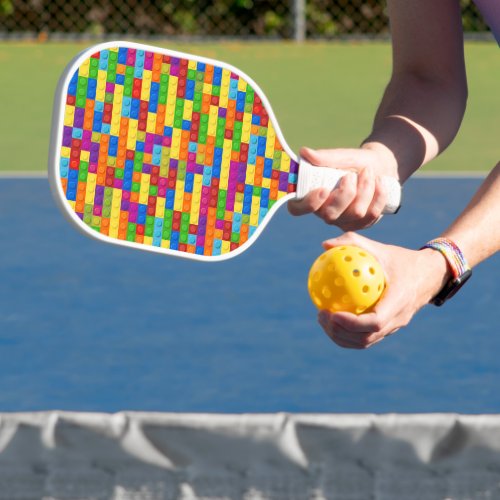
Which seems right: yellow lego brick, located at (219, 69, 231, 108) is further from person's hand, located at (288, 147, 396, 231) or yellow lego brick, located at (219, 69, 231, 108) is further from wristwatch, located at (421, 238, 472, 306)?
wristwatch, located at (421, 238, 472, 306)

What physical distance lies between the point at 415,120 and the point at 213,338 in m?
2.29

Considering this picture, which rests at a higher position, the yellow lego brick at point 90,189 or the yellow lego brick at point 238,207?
the yellow lego brick at point 90,189

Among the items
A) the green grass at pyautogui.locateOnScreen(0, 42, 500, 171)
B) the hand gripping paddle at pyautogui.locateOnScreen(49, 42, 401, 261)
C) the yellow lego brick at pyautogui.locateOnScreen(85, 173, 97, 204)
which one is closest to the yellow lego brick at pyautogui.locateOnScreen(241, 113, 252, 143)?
the hand gripping paddle at pyautogui.locateOnScreen(49, 42, 401, 261)

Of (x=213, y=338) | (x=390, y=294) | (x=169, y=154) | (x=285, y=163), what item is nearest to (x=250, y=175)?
(x=285, y=163)

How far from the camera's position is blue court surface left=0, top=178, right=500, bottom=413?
161 inches

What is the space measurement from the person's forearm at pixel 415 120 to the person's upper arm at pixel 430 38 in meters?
0.02

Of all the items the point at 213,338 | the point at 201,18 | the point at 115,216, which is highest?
the point at 115,216

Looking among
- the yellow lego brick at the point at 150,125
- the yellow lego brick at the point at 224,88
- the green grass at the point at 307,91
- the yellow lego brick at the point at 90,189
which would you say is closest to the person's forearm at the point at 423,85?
the yellow lego brick at the point at 224,88

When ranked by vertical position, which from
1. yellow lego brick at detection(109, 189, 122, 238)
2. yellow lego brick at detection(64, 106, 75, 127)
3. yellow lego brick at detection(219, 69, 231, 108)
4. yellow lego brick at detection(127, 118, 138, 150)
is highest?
yellow lego brick at detection(219, 69, 231, 108)

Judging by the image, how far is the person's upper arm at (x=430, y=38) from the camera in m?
2.44

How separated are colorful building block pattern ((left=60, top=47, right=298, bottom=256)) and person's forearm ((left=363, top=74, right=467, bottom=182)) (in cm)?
17

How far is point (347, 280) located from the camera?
2.05 m

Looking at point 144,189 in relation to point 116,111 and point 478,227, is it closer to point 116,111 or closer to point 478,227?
point 116,111

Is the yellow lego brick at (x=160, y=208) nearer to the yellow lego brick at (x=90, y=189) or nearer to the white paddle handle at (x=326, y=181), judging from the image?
the yellow lego brick at (x=90, y=189)
